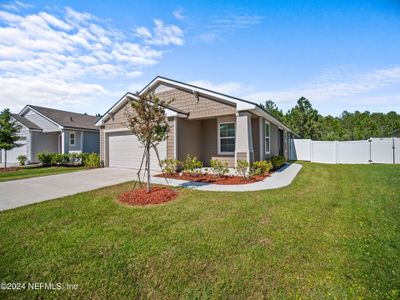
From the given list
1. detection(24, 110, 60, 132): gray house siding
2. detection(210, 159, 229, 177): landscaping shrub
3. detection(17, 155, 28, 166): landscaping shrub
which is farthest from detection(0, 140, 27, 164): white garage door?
detection(210, 159, 229, 177): landscaping shrub

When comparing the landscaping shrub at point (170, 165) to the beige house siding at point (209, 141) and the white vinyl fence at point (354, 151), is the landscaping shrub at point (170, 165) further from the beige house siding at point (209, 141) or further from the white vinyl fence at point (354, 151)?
the white vinyl fence at point (354, 151)

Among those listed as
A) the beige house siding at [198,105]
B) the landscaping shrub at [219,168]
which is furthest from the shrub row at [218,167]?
the beige house siding at [198,105]

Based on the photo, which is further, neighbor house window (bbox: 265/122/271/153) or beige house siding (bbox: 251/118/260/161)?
neighbor house window (bbox: 265/122/271/153)

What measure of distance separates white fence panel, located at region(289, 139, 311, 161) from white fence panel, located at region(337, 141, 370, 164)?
2.51 m

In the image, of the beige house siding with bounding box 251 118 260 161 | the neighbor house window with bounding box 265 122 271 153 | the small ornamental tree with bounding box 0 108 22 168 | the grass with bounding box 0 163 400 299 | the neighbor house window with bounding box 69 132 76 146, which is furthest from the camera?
the neighbor house window with bounding box 69 132 76 146

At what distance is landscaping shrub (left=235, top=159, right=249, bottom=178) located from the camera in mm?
8959

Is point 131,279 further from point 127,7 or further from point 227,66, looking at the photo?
point 227,66

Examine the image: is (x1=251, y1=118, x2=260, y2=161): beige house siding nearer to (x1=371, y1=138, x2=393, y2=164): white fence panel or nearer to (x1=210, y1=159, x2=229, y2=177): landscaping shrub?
(x1=210, y1=159, x2=229, y2=177): landscaping shrub

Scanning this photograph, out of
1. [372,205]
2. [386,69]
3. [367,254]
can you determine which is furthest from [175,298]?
[386,69]

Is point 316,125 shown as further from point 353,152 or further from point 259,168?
point 259,168

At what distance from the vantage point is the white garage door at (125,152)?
40.4 feet

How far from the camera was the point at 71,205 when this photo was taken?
5.47 meters

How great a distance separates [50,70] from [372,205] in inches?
567

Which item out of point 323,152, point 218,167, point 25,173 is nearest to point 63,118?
point 25,173
